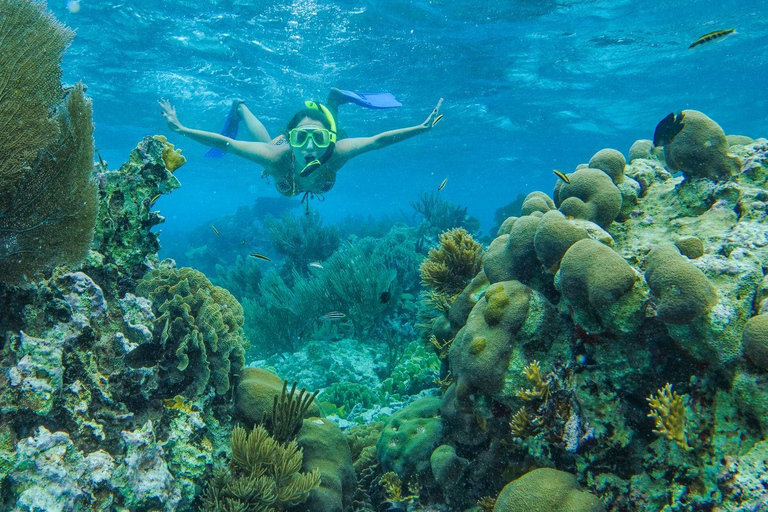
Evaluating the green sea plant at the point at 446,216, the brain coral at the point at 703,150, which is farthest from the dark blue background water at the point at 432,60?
the brain coral at the point at 703,150

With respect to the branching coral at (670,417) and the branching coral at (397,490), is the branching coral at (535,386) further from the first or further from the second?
the branching coral at (397,490)

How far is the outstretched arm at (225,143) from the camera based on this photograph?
22.6 ft

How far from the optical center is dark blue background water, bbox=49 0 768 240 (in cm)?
1424

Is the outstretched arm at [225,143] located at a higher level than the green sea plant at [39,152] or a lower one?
higher

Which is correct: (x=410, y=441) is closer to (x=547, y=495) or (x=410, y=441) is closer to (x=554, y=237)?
(x=547, y=495)

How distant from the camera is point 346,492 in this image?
157 inches

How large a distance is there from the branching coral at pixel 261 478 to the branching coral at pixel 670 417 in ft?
8.82

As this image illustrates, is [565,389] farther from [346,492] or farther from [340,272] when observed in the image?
[340,272]

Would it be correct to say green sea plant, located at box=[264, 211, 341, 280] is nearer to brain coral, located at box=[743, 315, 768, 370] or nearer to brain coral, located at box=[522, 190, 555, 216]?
brain coral, located at box=[522, 190, 555, 216]

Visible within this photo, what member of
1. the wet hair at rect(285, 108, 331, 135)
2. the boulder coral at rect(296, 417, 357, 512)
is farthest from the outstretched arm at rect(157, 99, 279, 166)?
the boulder coral at rect(296, 417, 357, 512)

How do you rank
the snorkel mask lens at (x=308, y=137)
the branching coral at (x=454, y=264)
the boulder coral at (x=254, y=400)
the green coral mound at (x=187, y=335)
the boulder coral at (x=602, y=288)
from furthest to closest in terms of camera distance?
the snorkel mask lens at (x=308, y=137)
the branching coral at (x=454, y=264)
the boulder coral at (x=254, y=400)
the green coral mound at (x=187, y=335)
the boulder coral at (x=602, y=288)

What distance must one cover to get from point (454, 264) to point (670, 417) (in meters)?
3.12

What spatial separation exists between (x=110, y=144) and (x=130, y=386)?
39194mm

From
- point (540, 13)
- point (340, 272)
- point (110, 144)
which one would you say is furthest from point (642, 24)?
point (110, 144)
